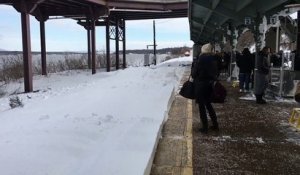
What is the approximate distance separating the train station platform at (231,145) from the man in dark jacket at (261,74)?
1.38 m

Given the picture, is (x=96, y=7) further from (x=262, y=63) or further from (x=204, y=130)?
(x=204, y=130)

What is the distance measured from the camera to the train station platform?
211 inches

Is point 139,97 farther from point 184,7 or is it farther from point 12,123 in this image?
point 184,7

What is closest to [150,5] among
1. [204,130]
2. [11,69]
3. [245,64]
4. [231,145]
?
[11,69]

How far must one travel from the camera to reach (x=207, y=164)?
5527 millimetres

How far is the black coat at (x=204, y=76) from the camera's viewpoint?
7191mm

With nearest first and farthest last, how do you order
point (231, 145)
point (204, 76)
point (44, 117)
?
point (231, 145) < point (204, 76) < point (44, 117)

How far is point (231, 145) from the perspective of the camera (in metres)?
6.53

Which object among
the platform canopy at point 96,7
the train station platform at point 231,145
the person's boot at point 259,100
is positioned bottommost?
the train station platform at point 231,145

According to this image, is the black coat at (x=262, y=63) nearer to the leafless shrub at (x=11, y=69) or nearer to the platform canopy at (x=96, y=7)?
the platform canopy at (x=96, y=7)

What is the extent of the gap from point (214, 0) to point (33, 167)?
1129cm

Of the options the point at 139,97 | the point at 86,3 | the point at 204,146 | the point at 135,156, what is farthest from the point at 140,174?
the point at 86,3

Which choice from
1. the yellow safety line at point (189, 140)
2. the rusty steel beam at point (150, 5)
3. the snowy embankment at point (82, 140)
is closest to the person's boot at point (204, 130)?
the yellow safety line at point (189, 140)

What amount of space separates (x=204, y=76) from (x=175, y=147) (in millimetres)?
1594
